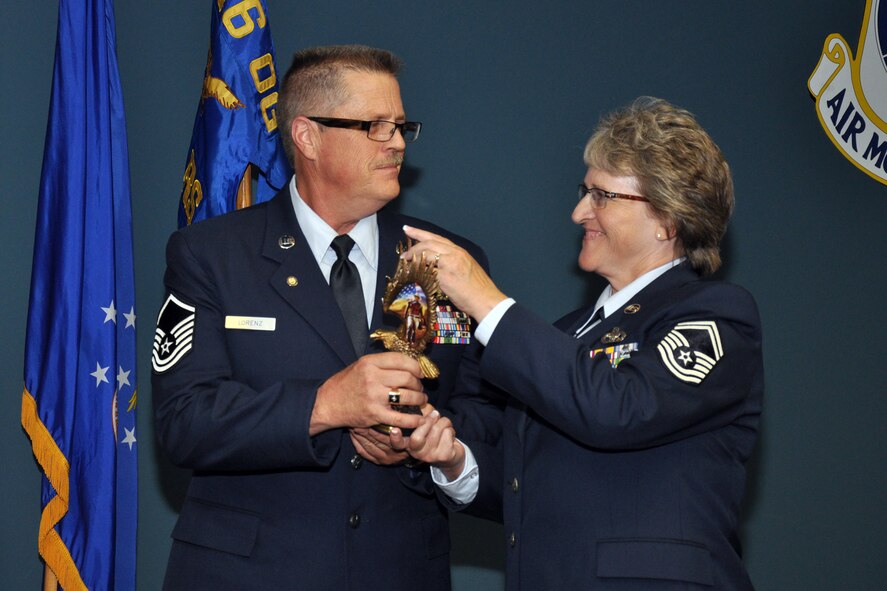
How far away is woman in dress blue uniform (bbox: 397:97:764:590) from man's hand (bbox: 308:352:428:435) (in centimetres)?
11

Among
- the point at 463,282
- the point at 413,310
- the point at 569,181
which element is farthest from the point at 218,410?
the point at 569,181

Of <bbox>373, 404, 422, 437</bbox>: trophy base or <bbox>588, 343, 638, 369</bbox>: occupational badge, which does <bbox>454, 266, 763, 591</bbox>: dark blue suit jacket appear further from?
<bbox>373, 404, 422, 437</bbox>: trophy base

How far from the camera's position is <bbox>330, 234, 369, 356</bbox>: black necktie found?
87.0 inches

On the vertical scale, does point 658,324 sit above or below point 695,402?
above

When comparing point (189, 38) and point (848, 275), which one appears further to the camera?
point (848, 275)

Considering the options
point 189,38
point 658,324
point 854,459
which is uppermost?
point 189,38

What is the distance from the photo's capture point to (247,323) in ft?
7.05

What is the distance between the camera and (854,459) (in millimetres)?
4070

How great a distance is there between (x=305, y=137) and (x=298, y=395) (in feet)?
2.42

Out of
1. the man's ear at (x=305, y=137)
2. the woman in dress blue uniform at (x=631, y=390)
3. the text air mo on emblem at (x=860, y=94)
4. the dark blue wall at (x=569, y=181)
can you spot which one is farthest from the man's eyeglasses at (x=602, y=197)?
the text air mo on emblem at (x=860, y=94)

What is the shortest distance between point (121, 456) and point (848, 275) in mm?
2889

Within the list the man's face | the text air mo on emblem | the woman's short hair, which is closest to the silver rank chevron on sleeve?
the man's face

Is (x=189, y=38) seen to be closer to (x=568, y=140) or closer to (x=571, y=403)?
(x=568, y=140)

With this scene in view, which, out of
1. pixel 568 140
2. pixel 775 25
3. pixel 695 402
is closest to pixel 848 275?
pixel 775 25
